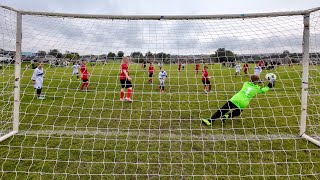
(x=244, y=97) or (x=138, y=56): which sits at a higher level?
(x=138, y=56)

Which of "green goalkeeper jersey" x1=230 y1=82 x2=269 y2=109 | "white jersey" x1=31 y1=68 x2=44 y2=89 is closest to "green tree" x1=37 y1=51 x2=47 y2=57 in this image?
"white jersey" x1=31 y1=68 x2=44 y2=89

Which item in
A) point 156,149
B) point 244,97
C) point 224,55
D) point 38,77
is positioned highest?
point 224,55

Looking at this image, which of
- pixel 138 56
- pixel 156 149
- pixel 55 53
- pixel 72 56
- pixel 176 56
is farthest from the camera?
Result: pixel 138 56

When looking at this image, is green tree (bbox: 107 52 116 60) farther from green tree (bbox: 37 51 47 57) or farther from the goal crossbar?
green tree (bbox: 37 51 47 57)

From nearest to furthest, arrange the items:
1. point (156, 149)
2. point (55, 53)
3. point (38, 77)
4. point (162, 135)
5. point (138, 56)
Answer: point (156, 149)
point (162, 135)
point (55, 53)
point (138, 56)
point (38, 77)

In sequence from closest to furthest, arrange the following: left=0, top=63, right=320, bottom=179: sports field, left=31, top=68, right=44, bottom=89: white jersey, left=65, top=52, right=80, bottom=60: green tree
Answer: left=0, top=63, right=320, bottom=179: sports field
left=65, top=52, right=80, bottom=60: green tree
left=31, top=68, right=44, bottom=89: white jersey

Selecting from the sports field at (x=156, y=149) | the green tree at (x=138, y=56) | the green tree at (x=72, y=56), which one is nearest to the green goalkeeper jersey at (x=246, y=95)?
the sports field at (x=156, y=149)

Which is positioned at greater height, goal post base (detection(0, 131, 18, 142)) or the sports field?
goal post base (detection(0, 131, 18, 142))

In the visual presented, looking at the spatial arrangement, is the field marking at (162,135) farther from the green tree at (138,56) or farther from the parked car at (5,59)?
the green tree at (138,56)

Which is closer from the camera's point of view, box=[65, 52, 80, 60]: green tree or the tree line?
the tree line

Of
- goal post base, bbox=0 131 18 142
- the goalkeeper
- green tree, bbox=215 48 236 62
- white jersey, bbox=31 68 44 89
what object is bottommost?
goal post base, bbox=0 131 18 142

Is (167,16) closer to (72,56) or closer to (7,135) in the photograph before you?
(72,56)

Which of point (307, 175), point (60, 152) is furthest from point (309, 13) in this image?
point (60, 152)

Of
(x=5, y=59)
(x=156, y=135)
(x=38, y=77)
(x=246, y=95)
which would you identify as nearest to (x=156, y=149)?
(x=156, y=135)
